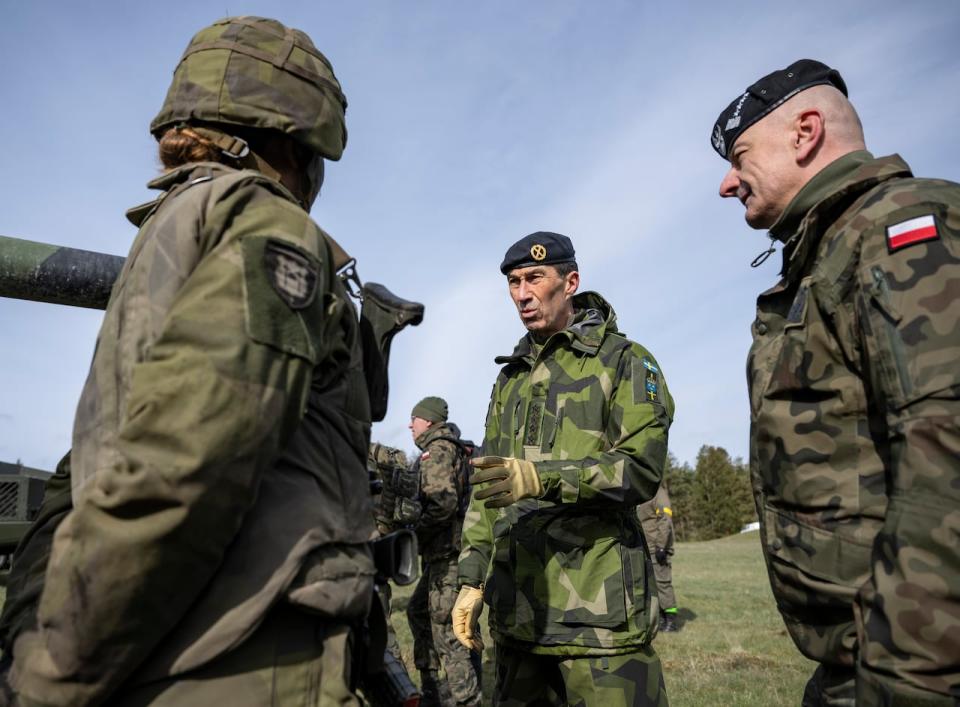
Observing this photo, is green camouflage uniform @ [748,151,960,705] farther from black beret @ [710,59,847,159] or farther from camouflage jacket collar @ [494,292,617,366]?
camouflage jacket collar @ [494,292,617,366]

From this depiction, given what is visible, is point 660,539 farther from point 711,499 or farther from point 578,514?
point 711,499

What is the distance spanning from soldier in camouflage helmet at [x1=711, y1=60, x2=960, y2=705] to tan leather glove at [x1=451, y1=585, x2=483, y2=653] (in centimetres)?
177

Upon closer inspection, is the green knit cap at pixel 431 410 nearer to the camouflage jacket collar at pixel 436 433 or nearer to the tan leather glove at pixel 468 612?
the camouflage jacket collar at pixel 436 433

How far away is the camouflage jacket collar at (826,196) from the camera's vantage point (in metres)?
2.02

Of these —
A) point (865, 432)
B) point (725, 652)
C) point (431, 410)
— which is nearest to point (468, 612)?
point (865, 432)

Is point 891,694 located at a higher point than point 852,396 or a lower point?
lower

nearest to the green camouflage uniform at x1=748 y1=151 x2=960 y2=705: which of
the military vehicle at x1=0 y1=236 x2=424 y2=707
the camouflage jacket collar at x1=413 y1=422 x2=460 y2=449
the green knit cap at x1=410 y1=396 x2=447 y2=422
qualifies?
the military vehicle at x1=0 y1=236 x2=424 y2=707

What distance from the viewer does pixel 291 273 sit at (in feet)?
4.83

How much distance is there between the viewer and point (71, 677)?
51.0 inches

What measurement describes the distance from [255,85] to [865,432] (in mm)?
1735

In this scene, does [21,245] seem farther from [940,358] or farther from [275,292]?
[940,358]

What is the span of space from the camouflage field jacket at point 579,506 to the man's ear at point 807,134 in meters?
1.45

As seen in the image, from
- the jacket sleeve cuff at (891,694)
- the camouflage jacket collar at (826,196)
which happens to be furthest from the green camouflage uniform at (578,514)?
the jacket sleeve cuff at (891,694)

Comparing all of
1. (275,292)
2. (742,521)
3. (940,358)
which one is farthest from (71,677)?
(742,521)
